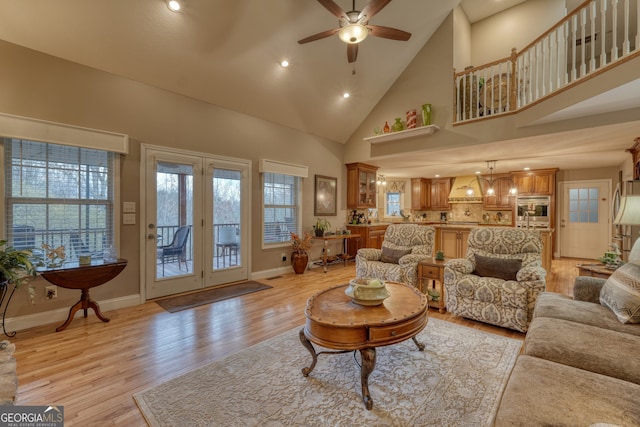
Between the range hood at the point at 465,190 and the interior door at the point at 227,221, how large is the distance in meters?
6.38

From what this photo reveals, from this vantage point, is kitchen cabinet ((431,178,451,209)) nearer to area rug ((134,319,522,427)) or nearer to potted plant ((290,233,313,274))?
potted plant ((290,233,313,274))

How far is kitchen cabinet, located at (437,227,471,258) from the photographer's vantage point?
6.05m

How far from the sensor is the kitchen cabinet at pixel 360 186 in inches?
259

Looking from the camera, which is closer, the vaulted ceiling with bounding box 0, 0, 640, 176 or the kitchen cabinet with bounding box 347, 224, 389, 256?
the vaulted ceiling with bounding box 0, 0, 640, 176

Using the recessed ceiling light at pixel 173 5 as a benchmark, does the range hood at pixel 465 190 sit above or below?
below

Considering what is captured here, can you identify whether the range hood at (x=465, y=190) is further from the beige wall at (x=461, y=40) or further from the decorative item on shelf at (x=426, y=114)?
the decorative item on shelf at (x=426, y=114)

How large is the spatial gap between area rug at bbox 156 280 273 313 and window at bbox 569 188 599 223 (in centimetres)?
794

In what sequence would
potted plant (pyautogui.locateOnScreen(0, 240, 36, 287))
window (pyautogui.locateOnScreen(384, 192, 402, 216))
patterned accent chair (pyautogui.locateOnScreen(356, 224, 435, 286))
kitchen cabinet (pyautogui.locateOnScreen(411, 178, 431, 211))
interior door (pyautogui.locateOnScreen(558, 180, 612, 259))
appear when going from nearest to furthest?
potted plant (pyautogui.locateOnScreen(0, 240, 36, 287)) → patterned accent chair (pyautogui.locateOnScreen(356, 224, 435, 286)) → interior door (pyautogui.locateOnScreen(558, 180, 612, 259)) → kitchen cabinet (pyautogui.locateOnScreen(411, 178, 431, 211)) → window (pyautogui.locateOnScreen(384, 192, 402, 216))

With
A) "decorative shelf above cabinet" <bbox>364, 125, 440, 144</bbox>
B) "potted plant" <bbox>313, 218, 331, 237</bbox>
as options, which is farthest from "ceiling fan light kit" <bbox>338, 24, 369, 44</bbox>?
"potted plant" <bbox>313, 218, 331, 237</bbox>

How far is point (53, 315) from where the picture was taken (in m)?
3.06

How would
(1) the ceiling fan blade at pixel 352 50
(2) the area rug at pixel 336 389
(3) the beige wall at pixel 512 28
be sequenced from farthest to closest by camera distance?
(3) the beige wall at pixel 512 28 → (1) the ceiling fan blade at pixel 352 50 → (2) the area rug at pixel 336 389

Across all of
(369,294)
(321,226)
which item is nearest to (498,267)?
(369,294)

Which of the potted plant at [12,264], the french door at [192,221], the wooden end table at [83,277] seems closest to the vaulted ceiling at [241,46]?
the french door at [192,221]

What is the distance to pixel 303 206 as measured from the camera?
5.73m
